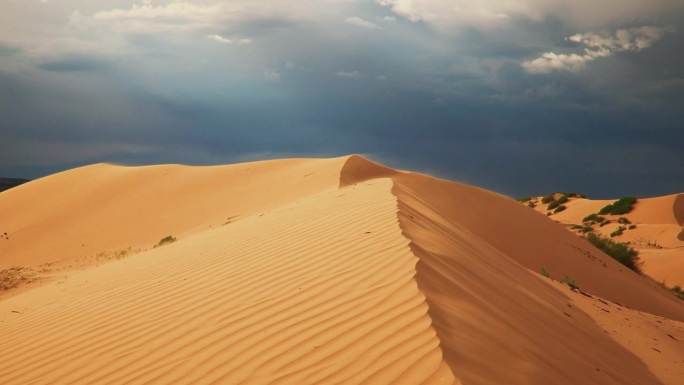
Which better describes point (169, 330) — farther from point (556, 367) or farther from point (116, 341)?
→ point (556, 367)

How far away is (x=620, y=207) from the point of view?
1491 inches

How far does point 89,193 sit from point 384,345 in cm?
2136

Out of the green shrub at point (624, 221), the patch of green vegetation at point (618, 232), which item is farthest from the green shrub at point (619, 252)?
the green shrub at point (624, 221)

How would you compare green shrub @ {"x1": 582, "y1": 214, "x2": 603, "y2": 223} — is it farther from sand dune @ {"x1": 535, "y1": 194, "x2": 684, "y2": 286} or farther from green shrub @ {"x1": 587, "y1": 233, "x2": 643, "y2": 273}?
green shrub @ {"x1": 587, "y1": 233, "x2": 643, "y2": 273}

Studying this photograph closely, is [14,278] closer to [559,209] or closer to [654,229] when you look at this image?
[654,229]

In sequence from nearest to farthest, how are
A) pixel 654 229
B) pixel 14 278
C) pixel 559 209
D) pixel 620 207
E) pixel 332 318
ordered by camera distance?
1. pixel 332 318
2. pixel 14 278
3. pixel 654 229
4. pixel 620 207
5. pixel 559 209

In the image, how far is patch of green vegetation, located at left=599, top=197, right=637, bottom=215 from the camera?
3703 cm

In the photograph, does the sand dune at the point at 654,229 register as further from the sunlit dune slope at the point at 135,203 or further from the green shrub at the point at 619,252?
the sunlit dune slope at the point at 135,203

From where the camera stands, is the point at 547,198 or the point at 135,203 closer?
the point at 135,203

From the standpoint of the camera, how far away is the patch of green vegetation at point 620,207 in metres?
37.0

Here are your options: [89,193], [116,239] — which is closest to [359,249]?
[116,239]

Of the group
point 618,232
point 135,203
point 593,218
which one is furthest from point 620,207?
point 135,203

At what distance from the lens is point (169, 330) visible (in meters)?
5.09

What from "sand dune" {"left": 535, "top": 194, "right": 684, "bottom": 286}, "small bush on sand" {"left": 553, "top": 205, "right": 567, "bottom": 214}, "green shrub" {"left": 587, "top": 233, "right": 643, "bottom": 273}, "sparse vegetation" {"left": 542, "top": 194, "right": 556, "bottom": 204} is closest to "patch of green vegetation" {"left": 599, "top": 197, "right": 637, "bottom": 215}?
"sand dune" {"left": 535, "top": 194, "right": 684, "bottom": 286}
